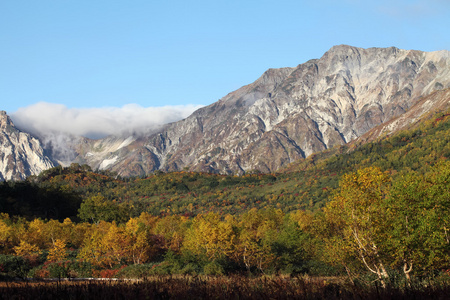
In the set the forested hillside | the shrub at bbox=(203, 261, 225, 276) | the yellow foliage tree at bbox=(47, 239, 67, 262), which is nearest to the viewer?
the forested hillside

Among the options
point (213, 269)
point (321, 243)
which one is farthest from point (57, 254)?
point (321, 243)

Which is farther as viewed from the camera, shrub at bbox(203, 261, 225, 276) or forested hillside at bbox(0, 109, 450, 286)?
shrub at bbox(203, 261, 225, 276)

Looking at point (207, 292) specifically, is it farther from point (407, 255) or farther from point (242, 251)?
point (242, 251)

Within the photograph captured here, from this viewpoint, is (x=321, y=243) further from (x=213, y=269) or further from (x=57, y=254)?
(x=57, y=254)

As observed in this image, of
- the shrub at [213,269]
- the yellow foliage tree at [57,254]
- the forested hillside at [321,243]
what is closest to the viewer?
the forested hillside at [321,243]

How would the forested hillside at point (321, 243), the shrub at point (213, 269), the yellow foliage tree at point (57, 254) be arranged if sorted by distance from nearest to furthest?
the forested hillside at point (321, 243)
the shrub at point (213, 269)
the yellow foliage tree at point (57, 254)

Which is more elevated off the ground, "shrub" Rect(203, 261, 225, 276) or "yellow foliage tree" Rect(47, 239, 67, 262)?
"yellow foliage tree" Rect(47, 239, 67, 262)

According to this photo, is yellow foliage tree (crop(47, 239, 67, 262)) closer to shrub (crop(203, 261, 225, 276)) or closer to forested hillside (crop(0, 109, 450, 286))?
forested hillside (crop(0, 109, 450, 286))

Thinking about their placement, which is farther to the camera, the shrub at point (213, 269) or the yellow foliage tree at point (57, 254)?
the yellow foliage tree at point (57, 254)

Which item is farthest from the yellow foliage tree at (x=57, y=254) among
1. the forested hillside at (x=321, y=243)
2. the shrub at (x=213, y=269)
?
the shrub at (x=213, y=269)

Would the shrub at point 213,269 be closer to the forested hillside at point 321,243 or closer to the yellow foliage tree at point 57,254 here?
the forested hillside at point 321,243

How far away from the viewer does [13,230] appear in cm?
10669

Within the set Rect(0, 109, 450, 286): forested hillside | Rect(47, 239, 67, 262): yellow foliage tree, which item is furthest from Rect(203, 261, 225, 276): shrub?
Rect(47, 239, 67, 262): yellow foliage tree

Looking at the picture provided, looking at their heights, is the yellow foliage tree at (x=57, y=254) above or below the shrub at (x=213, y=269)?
above
